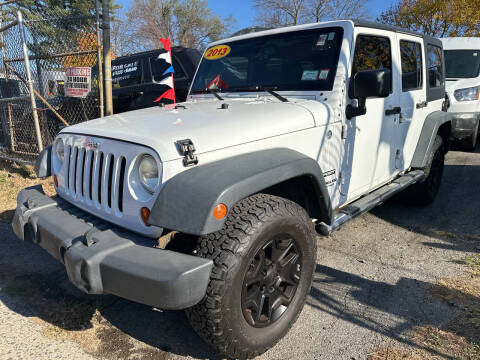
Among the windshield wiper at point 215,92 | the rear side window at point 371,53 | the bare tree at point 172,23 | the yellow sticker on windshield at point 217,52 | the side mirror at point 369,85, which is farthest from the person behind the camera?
the bare tree at point 172,23

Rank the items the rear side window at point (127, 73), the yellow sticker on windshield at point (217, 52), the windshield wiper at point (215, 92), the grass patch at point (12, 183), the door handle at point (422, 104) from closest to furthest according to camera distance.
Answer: the windshield wiper at point (215, 92) < the yellow sticker on windshield at point (217, 52) < the door handle at point (422, 104) < the grass patch at point (12, 183) < the rear side window at point (127, 73)

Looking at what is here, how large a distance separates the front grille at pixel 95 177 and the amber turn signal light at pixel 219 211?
62cm

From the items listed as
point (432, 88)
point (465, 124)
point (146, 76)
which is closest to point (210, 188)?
point (432, 88)

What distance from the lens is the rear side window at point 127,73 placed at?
7.22m

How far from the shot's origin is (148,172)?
1979mm

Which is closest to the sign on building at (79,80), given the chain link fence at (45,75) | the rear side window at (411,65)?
the chain link fence at (45,75)

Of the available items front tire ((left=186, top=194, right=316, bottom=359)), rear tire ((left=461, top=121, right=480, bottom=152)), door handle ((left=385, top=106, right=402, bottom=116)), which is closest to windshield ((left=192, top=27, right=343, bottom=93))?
door handle ((left=385, top=106, right=402, bottom=116))

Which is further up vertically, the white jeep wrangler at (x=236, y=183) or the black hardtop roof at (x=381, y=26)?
the black hardtop roof at (x=381, y=26)

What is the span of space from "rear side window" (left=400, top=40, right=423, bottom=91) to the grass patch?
4571 mm

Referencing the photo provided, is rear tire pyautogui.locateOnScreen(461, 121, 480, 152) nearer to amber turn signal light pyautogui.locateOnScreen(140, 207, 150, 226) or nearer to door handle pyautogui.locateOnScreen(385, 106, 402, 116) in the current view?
door handle pyautogui.locateOnScreen(385, 106, 402, 116)

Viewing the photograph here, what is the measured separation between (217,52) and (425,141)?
2.45m

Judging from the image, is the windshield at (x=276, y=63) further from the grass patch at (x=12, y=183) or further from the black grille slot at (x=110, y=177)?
the grass patch at (x=12, y=183)

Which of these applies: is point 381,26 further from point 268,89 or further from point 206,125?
point 206,125

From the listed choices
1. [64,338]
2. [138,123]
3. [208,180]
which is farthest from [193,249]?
[64,338]
